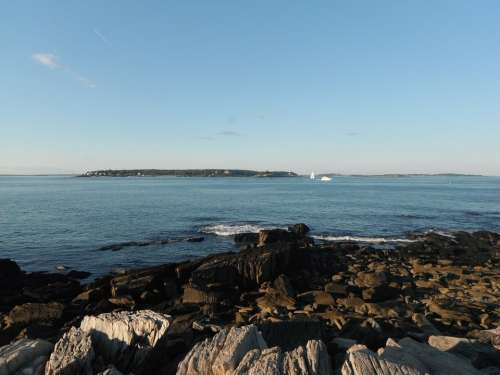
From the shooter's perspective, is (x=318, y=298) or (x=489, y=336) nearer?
(x=489, y=336)

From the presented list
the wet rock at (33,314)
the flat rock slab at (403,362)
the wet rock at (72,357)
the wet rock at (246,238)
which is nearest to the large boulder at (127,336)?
the wet rock at (72,357)

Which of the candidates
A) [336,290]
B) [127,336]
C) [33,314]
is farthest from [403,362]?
[33,314]

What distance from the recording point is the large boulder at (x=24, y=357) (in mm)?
5422

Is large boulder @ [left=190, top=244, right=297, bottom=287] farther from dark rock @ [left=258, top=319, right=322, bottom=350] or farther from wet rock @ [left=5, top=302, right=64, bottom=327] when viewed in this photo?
dark rock @ [left=258, top=319, right=322, bottom=350]

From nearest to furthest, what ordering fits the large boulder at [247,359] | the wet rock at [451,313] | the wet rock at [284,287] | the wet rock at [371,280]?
the large boulder at [247,359] < the wet rock at [451,313] < the wet rock at [284,287] < the wet rock at [371,280]

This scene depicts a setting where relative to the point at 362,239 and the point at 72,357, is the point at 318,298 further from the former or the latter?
the point at 362,239

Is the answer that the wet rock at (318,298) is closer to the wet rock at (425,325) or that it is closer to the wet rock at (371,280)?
the wet rock at (371,280)

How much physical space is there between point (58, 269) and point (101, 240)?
9.04 m

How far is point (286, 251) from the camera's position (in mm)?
19578

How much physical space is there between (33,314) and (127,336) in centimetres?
925

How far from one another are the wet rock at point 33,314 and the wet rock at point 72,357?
839 cm

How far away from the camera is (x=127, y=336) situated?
Result: 20.9 feet

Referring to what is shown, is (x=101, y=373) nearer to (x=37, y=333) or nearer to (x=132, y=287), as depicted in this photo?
(x=37, y=333)

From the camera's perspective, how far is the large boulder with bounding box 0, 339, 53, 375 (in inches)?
213
